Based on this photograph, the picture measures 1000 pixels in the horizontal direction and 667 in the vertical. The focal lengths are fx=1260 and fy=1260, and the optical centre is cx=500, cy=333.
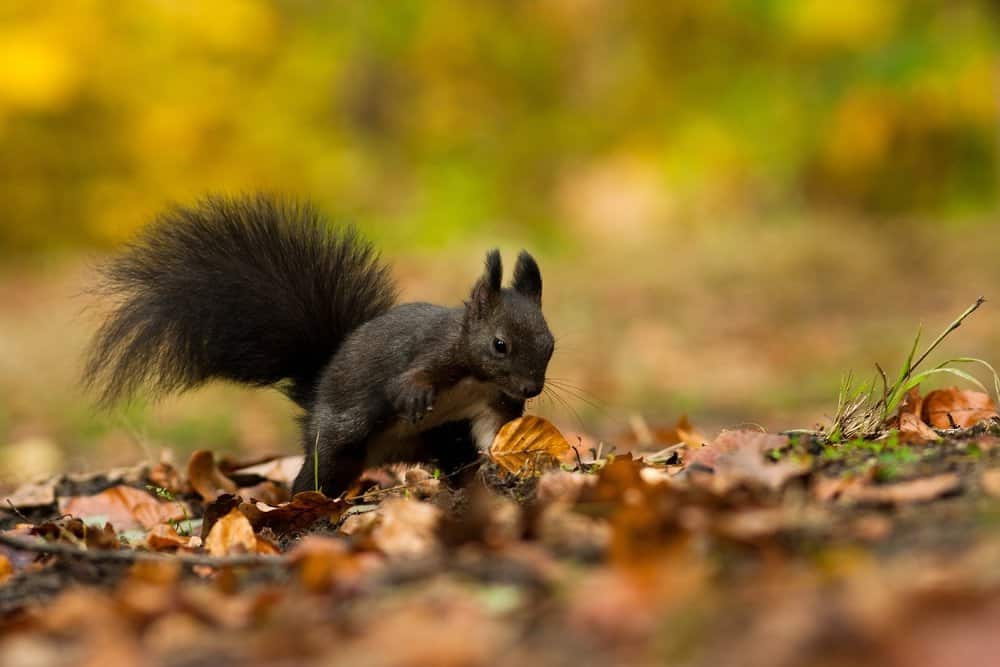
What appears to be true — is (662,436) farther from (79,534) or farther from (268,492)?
(79,534)

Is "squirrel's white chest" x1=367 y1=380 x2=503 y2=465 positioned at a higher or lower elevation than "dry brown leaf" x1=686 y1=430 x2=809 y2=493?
higher

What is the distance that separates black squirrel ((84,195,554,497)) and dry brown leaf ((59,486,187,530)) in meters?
0.26

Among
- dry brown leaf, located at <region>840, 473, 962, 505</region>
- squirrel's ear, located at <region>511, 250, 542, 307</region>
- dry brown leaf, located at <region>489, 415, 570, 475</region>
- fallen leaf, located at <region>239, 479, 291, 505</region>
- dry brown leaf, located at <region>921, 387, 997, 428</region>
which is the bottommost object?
fallen leaf, located at <region>239, 479, 291, 505</region>

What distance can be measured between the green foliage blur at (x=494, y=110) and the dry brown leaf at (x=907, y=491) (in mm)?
9528

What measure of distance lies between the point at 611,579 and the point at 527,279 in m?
2.17

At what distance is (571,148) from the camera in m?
14.0

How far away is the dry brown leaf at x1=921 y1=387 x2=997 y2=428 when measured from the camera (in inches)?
122

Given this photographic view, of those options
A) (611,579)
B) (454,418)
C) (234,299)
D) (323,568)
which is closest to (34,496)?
(234,299)

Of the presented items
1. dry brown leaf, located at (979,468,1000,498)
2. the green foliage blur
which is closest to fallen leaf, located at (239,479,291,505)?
dry brown leaf, located at (979,468,1000,498)

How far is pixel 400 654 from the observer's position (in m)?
1.37

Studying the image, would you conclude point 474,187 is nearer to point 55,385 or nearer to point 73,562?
point 55,385

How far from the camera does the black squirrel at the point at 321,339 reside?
3455mm

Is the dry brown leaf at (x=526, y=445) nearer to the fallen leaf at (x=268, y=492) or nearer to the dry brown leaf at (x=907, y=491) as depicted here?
the fallen leaf at (x=268, y=492)

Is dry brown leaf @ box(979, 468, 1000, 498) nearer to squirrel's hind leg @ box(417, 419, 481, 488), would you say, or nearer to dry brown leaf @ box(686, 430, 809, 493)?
dry brown leaf @ box(686, 430, 809, 493)
